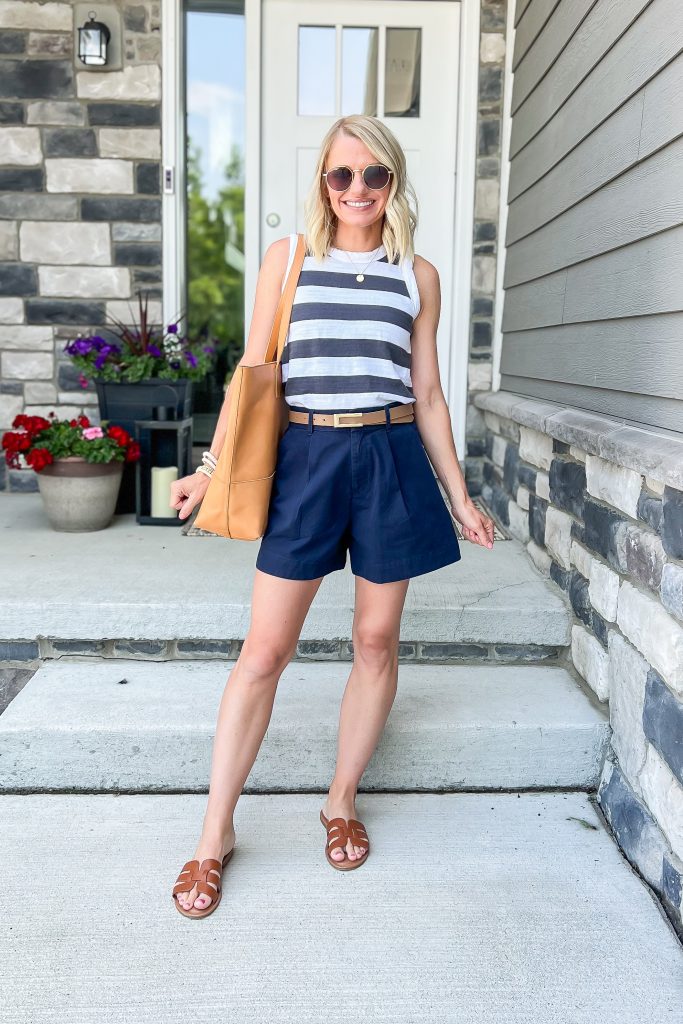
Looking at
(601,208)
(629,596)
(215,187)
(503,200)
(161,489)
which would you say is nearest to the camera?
(629,596)

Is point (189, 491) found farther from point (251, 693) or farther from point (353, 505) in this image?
point (251, 693)

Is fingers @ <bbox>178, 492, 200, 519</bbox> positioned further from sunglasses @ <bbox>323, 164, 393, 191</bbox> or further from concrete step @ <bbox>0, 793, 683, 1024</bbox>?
concrete step @ <bbox>0, 793, 683, 1024</bbox>

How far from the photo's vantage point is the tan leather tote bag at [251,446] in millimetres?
1648

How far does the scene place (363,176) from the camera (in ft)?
5.41

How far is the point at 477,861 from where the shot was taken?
A: 1.90 meters

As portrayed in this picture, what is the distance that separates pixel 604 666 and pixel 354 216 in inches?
48.4

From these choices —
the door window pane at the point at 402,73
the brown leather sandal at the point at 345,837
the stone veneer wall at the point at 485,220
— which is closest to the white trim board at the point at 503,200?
the stone veneer wall at the point at 485,220


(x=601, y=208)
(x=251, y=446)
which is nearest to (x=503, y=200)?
(x=601, y=208)

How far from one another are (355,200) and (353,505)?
555 mm

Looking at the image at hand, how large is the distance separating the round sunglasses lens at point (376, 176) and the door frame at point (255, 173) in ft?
7.86

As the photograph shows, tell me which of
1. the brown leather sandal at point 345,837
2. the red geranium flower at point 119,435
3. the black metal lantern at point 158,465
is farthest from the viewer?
the black metal lantern at point 158,465

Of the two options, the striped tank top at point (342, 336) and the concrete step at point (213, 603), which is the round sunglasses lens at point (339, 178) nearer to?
the striped tank top at point (342, 336)

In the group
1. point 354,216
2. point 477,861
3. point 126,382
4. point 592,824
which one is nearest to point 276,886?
point 477,861

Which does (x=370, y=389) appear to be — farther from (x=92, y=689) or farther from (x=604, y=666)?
(x=92, y=689)
